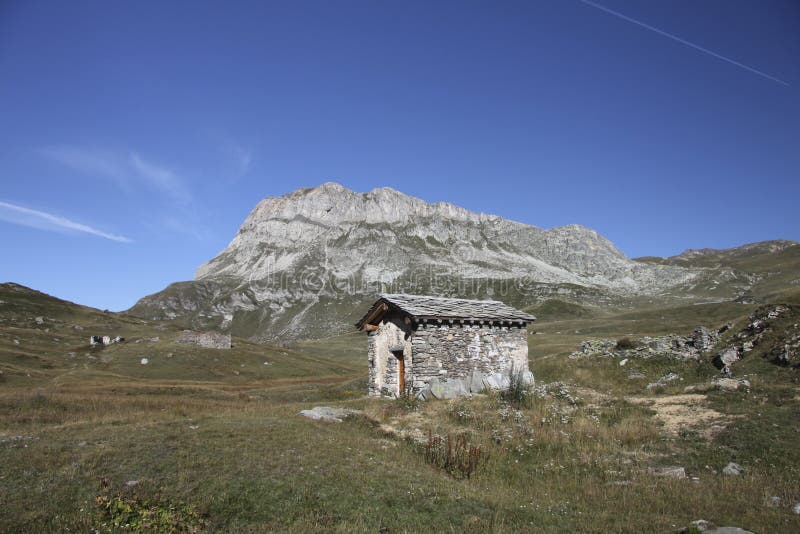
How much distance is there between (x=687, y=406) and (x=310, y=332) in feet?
546

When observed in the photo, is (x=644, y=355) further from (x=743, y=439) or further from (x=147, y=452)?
(x=147, y=452)

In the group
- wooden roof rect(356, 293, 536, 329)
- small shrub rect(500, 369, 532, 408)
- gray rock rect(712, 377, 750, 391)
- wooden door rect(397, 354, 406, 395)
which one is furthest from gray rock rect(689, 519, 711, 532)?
wooden door rect(397, 354, 406, 395)

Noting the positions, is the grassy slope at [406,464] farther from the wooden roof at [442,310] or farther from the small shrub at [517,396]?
the wooden roof at [442,310]

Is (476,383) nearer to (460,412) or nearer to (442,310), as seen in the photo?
(442,310)

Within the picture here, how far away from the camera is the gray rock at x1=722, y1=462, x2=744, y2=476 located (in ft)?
34.3

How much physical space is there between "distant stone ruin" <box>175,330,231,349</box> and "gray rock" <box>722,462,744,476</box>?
5655 cm

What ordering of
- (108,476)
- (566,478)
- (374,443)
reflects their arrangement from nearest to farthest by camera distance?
1. (108,476)
2. (566,478)
3. (374,443)

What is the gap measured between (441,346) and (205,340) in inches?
1713

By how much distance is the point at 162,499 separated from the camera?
841cm

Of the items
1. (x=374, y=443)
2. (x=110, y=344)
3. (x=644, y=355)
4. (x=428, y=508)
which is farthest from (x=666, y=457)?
(x=110, y=344)

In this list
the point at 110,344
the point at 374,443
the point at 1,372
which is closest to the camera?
the point at 374,443

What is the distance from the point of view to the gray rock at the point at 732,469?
10.5m

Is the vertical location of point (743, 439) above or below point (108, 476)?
above

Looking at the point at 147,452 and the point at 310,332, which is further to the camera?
the point at 310,332
